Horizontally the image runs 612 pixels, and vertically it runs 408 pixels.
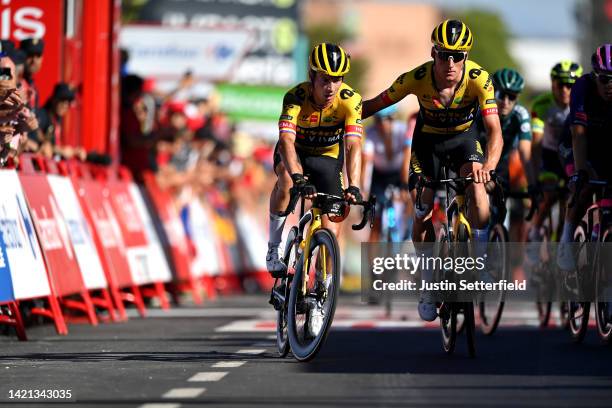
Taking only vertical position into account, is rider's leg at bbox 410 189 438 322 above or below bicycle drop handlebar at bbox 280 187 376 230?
below

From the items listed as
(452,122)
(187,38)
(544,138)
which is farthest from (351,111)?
(187,38)

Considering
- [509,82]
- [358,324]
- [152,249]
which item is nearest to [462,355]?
[509,82]

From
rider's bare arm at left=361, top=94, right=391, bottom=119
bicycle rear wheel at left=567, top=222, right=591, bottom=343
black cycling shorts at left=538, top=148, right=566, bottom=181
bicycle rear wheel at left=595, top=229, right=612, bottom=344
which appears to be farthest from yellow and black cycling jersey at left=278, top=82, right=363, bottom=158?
black cycling shorts at left=538, top=148, right=566, bottom=181

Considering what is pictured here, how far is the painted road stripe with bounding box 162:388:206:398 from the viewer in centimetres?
945

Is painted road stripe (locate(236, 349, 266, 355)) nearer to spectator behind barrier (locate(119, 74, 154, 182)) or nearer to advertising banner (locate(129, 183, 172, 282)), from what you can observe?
advertising banner (locate(129, 183, 172, 282))

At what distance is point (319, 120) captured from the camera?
12516 millimetres

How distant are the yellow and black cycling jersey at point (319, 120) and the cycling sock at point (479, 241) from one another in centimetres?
109

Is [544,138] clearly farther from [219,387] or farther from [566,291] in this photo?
[219,387]

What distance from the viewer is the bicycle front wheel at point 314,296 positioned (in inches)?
445

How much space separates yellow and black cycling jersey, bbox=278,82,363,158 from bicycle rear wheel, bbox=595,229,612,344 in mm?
2228

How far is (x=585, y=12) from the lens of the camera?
92.9 m

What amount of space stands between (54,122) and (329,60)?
6040 mm

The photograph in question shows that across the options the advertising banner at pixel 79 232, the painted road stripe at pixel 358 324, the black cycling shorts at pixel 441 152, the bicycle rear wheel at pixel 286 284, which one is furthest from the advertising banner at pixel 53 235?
the black cycling shorts at pixel 441 152

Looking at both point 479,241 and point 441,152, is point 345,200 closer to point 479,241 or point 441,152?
point 479,241
